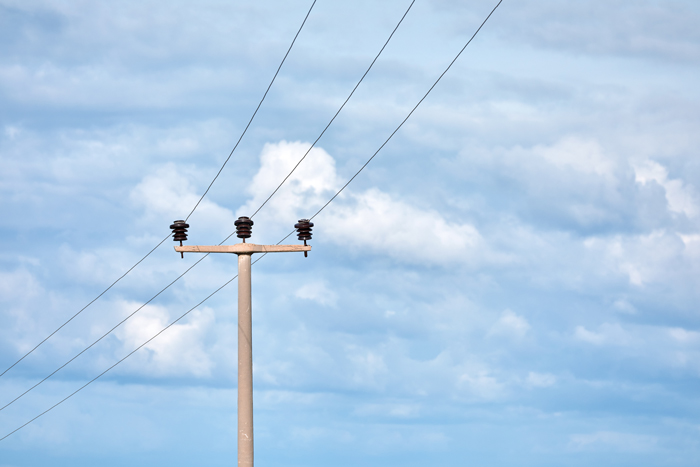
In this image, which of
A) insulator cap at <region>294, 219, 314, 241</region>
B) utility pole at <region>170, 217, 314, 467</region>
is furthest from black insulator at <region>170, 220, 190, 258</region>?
insulator cap at <region>294, 219, 314, 241</region>

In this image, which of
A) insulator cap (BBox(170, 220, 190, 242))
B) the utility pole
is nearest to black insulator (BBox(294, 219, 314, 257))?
the utility pole

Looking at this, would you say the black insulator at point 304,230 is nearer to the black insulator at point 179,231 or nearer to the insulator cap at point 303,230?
the insulator cap at point 303,230

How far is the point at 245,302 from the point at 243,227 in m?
2.08

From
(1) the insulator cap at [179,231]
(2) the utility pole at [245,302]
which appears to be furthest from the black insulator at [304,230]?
(1) the insulator cap at [179,231]

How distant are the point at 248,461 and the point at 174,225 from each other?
22.1ft

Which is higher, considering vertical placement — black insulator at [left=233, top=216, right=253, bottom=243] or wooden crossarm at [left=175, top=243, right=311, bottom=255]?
black insulator at [left=233, top=216, right=253, bottom=243]

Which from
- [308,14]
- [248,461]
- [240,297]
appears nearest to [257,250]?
[240,297]

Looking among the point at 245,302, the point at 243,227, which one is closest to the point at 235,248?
the point at 243,227

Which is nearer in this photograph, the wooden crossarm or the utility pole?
the utility pole

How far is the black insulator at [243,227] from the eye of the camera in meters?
24.6

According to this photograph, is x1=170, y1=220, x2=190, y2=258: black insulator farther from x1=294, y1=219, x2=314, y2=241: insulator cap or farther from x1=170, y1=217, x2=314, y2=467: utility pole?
x1=294, y1=219, x2=314, y2=241: insulator cap

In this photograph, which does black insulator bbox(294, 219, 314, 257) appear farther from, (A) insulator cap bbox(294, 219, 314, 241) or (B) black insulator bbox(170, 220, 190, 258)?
(B) black insulator bbox(170, 220, 190, 258)

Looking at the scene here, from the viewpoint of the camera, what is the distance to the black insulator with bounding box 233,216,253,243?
80.6 ft

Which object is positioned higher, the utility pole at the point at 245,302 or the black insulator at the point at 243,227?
the black insulator at the point at 243,227
